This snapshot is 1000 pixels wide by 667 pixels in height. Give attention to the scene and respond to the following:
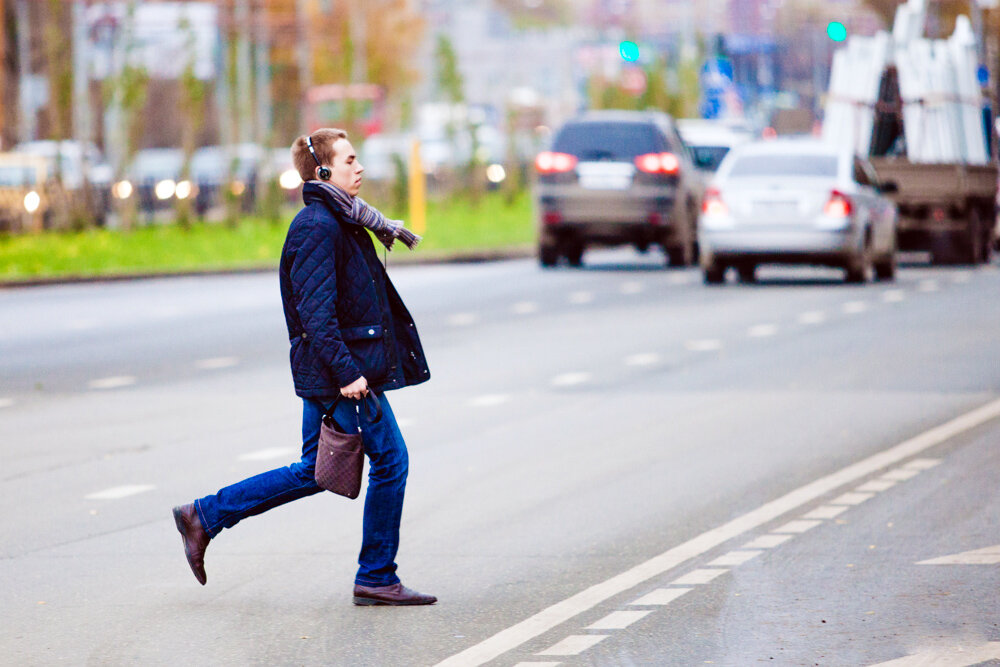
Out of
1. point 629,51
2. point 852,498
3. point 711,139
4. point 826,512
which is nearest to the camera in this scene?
point 826,512

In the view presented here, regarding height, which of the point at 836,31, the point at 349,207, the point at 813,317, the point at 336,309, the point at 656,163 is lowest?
the point at 813,317

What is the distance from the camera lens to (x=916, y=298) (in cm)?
2239

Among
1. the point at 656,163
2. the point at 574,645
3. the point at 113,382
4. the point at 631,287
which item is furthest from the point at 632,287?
the point at 574,645

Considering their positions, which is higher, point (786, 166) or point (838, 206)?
point (786, 166)

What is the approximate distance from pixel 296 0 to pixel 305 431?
224 feet

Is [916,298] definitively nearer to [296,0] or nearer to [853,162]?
[853,162]

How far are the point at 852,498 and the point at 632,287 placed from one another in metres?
15.0

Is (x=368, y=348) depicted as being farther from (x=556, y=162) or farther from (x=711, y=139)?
(x=711, y=139)

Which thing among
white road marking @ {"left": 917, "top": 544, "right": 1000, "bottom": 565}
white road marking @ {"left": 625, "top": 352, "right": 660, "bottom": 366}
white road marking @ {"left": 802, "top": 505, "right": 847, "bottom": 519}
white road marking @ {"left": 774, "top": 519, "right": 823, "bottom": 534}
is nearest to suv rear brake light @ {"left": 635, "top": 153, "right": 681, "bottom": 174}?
white road marking @ {"left": 625, "top": 352, "right": 660, "bottom": 366}

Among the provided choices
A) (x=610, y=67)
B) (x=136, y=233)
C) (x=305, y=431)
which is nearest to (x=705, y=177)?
(x=136, y=233)

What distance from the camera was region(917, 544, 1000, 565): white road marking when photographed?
7988 millimetres

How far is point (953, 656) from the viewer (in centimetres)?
644

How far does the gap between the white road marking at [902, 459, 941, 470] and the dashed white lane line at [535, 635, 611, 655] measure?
4101 mm

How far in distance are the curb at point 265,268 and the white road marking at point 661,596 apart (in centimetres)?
1947
